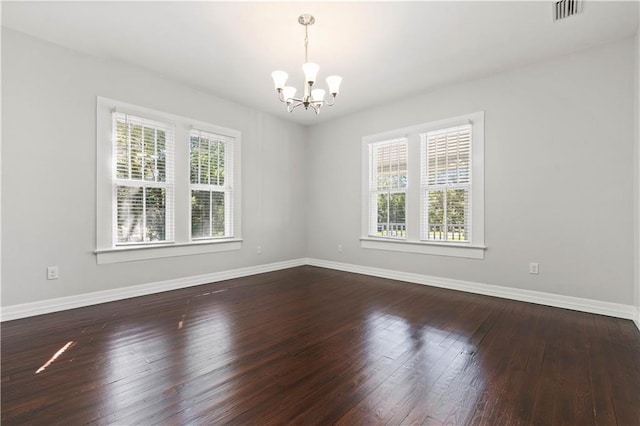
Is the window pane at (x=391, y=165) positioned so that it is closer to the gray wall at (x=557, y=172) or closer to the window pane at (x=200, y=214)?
the gray wall at (x=557, y=172)

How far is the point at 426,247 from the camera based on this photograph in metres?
4.38

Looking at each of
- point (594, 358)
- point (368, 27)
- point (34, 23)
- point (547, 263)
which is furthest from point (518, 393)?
point (34, 23)

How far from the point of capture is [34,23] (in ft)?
9.25

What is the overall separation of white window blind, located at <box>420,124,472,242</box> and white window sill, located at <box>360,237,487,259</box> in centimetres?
11

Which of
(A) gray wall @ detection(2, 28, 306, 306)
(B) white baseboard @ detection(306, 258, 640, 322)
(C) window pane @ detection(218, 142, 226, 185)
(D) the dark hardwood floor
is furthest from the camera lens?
(C) window pane @ detection(218, 142, 226, 185)

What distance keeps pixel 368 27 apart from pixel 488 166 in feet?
7.58

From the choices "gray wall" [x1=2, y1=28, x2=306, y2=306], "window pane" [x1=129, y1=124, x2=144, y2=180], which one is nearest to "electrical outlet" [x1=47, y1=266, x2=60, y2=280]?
"gray wall" [x1=2, y1=28, x2=306, y2=306]

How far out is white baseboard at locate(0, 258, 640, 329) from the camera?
296 cm

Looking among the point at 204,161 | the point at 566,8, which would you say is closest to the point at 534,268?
the point at 566,8

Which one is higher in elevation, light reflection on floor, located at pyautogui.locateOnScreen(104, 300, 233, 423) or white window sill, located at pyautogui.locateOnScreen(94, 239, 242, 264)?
white window sill, located at pyautogui.locateOnScreen(94, 239, 242, 264)

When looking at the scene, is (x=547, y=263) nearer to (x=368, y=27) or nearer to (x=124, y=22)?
(x=368, y=27)

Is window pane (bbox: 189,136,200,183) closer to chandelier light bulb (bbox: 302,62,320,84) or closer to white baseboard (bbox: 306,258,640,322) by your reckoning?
chandelier light bulb (bbox: 302,62,320,84)

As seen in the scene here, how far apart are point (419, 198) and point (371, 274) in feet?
4.91

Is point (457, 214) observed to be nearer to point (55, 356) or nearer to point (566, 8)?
point (566, 8)
